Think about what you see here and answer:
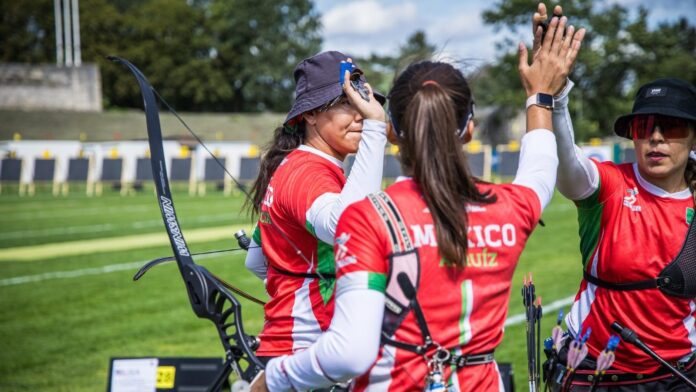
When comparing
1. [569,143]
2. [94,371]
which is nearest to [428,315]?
[569,143]

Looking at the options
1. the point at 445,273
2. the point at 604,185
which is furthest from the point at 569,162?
the point at 445,273

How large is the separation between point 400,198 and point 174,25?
76945mm

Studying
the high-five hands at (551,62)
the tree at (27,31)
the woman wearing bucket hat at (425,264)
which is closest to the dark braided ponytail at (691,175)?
the high-five hands at (551,62)

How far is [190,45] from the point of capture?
7562 centimetres

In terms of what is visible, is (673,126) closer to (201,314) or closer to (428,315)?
(428,315)

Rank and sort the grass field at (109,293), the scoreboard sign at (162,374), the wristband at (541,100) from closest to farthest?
the wristband at (541,100), the scoreboard sign at (162,374), the grass field at (109,293)

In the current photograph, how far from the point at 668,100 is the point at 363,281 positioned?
5.91ft

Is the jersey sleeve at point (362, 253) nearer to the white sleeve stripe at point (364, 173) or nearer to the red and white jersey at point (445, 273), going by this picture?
the red and white jersey at point (445, 273)

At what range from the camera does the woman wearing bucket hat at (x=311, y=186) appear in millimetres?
2541

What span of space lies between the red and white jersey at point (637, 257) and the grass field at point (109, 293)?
2.85 metres

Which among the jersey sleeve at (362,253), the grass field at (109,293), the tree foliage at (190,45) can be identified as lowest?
the grass field at (109,293)

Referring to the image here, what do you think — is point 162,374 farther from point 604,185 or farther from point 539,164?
point 539,164

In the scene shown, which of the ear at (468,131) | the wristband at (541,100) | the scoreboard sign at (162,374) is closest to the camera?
the ear at (468,131)

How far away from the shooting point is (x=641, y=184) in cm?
333
